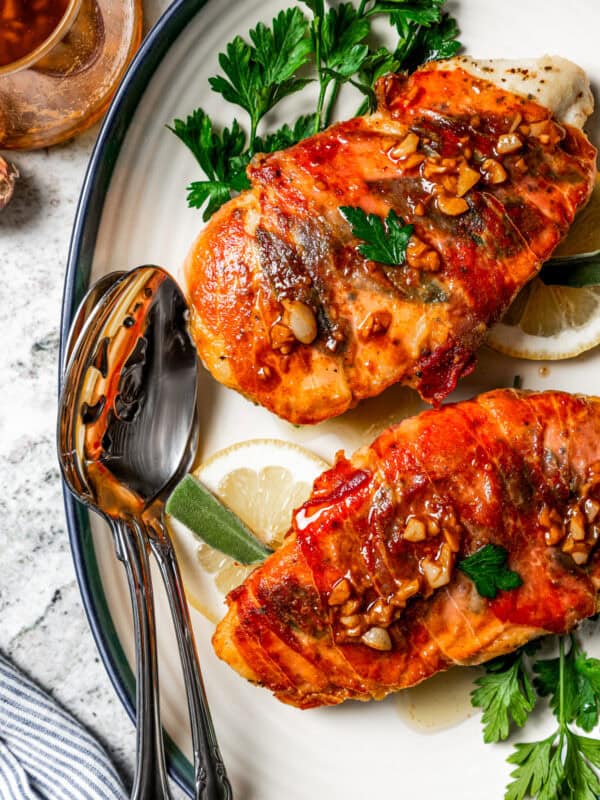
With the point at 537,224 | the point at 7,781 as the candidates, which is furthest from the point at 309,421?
the point at 7,781

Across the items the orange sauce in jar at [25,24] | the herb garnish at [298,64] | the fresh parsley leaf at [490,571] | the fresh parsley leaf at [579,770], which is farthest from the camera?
the orange sauce in jar at [25,24]

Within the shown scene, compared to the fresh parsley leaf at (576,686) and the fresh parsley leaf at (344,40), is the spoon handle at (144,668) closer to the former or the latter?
the fresh parsley leaf at (576,686)

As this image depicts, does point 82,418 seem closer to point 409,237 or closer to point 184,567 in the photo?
point 184,567

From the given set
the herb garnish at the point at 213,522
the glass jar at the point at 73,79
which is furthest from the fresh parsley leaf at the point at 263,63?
the herb garnish at the point at 213,522

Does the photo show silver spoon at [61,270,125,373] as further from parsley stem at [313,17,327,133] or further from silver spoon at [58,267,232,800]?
parsley stem at [313,17,327,133]

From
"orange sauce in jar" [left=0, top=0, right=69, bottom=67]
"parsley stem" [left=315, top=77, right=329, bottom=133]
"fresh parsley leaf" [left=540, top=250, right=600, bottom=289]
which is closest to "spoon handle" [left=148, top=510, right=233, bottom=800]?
"parsley stem" [left=315, top=77, right=329, bottom=133]

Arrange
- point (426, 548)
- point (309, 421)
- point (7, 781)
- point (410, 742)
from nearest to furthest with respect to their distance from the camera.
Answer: point (426, 548), point (309, 421), point (410, 742), point (7, 781)
